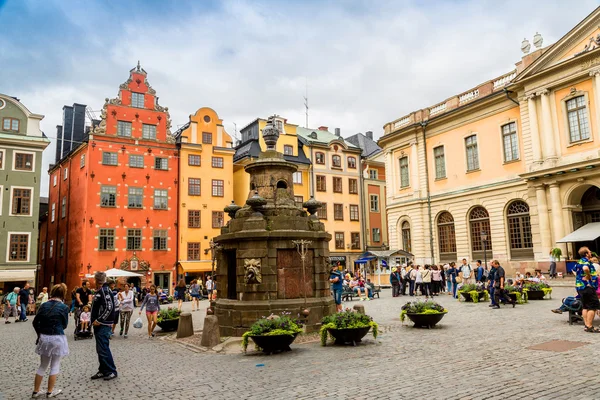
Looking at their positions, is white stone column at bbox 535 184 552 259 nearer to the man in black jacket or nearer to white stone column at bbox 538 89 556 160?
white stone column at bbox 538 89 556 160

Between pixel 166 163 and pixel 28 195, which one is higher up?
pixel 166 163

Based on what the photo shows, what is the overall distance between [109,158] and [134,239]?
21.8 feet

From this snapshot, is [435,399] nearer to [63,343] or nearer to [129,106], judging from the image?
[63,343]

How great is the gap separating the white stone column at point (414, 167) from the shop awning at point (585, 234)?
13.5m

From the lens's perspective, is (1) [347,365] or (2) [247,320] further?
(2) [247,320]

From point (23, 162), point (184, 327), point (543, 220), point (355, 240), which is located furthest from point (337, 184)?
point (184, 327)

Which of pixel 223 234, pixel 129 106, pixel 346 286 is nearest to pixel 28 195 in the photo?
pixel 129 106

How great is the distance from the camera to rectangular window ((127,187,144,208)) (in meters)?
37.7

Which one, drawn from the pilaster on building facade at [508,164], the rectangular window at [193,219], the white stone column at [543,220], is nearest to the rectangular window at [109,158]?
the rectangular window at [193,219]

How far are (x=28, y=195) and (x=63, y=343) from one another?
1260 inches

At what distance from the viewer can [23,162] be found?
115 ft

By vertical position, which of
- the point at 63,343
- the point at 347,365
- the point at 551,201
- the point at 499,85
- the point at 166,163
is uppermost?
the point at 499,85

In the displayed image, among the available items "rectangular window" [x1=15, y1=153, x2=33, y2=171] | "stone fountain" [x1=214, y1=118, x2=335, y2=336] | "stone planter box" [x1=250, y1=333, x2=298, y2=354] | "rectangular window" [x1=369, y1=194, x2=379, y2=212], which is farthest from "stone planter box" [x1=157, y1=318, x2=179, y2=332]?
"rectangular window" [x1=369, y1=194, x2=379, y2=212]

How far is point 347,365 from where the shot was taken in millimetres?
8977
